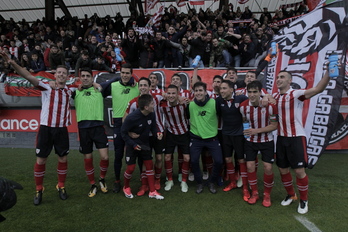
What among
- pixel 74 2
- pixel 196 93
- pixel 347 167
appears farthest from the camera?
pixel 74 2

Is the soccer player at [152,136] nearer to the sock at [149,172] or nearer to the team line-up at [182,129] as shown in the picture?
the team line-up at [182,129]

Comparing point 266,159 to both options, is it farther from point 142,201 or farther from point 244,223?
point 142,201

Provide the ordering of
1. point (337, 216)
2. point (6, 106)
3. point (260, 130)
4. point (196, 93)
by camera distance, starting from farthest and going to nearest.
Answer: point (6, 106)
point (196, 93)
point (260, 130)
point (337, 216)

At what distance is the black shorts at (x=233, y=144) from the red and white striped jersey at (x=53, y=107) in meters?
2.63

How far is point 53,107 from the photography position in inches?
151

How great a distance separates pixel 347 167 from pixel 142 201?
493cm

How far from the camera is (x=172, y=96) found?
13.4 ft

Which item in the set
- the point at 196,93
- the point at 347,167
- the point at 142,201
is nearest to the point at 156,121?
the point at 196,93

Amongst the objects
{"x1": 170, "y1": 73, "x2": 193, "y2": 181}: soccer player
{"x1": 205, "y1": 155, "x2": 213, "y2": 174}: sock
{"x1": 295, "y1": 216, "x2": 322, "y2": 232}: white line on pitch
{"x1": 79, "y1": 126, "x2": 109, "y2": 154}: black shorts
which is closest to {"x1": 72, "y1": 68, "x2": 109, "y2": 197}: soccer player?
{"x1": 79, "y1": 126, "x2": 109, "y2": 154}: black shorts

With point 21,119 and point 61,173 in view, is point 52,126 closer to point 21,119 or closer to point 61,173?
point 61,173

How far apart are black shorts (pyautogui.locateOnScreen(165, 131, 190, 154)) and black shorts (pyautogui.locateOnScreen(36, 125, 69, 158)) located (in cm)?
169

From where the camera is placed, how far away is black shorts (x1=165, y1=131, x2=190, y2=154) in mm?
4323

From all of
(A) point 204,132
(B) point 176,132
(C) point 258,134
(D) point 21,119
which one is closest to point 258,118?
(C) point 258,134

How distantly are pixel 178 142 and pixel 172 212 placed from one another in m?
1.28
